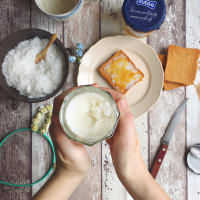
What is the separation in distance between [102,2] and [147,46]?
0.64ft

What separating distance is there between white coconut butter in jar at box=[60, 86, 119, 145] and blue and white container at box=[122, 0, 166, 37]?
30 centimetres

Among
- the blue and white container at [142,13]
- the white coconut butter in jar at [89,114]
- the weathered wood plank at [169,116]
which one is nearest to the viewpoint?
the white coconut butter in jar at [89,114]

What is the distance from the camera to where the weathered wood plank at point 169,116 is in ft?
2.77

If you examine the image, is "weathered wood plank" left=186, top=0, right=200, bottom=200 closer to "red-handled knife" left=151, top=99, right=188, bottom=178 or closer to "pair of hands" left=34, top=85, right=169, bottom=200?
"red-handled knife" left=151, top=99, right=188, bottom=178

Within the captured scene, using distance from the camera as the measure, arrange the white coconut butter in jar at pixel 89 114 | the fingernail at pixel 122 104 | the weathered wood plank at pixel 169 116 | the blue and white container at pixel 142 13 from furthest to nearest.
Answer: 1. the weathered wood plank at pixel 169 116
2. the blue and white container at pixel 142 13
3. the fingernail at pixel 122 104
4. the white coconut butter in jar at pixel 89 114

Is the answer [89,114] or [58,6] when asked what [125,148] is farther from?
[58,6]

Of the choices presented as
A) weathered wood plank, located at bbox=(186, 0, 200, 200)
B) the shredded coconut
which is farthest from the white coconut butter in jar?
weathered wood plank, located at bbox=(186, 0, 200, 200)

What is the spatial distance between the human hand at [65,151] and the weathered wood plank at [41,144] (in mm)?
224

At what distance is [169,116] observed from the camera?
0.85 meters

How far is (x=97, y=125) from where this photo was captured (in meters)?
0.52

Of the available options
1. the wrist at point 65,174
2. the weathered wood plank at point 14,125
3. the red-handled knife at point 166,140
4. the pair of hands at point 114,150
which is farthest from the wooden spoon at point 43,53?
the red-handled knife at point 166,140

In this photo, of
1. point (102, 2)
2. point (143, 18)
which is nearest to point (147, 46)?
point (143, 18)

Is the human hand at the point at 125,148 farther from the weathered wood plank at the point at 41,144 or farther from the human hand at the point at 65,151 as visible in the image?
the weathered wood plank at the point at 41,144

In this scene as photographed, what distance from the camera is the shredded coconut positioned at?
0.79 m
